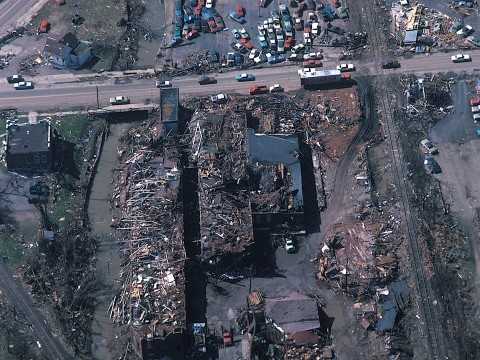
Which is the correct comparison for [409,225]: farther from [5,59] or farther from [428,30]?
[5,59]

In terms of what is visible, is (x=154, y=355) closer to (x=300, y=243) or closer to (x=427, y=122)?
(x=300, y=243)

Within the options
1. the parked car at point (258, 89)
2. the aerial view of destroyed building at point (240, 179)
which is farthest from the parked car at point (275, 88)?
the aerial view of destroyed building at point (240, 179)

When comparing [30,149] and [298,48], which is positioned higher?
[298,48]

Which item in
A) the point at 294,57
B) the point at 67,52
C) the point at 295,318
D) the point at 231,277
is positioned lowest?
the point at 295,318

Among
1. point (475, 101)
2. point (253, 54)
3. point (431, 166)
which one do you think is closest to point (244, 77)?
point (253, 54)

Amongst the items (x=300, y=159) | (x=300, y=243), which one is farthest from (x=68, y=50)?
(x=300, y=243)

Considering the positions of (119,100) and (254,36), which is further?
(254,36)

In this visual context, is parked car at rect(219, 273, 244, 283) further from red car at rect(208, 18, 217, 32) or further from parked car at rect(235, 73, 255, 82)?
red car at rect(208, 18, 217, 32)

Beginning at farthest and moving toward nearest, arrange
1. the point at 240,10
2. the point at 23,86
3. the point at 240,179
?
1. the point at 240,10
2. the point at 23,86
3. the point at 240,179
